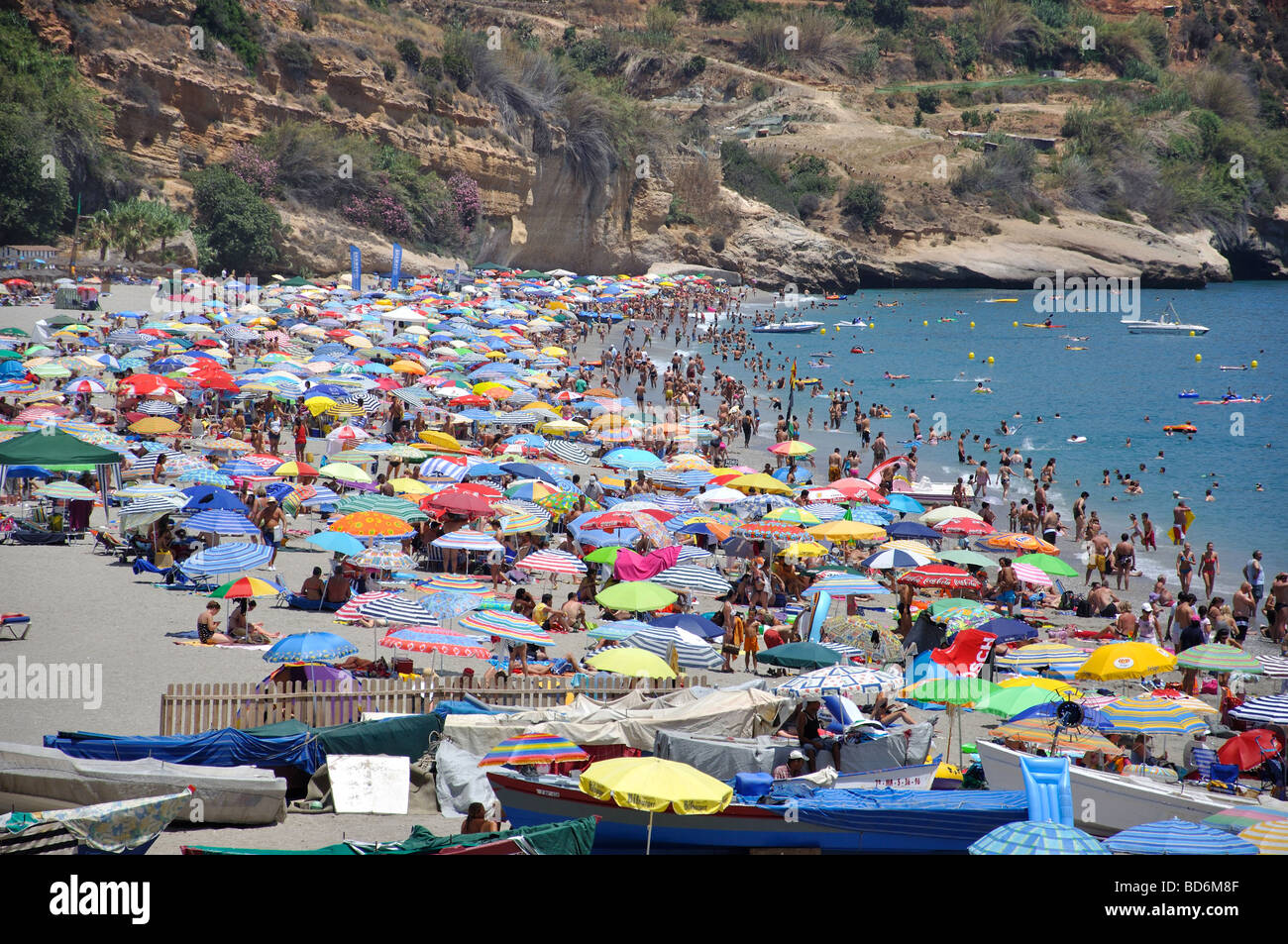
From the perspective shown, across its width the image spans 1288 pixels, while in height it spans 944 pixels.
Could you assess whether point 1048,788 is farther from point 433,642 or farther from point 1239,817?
point 433,642

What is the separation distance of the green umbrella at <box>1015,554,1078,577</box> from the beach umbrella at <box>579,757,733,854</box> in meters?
11.1

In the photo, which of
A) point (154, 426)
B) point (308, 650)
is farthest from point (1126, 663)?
point (154, 426)

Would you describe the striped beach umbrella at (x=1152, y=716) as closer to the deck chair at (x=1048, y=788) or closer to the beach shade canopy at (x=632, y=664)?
the deck chair at (x=1048, y=788)

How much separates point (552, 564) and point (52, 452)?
724 cm

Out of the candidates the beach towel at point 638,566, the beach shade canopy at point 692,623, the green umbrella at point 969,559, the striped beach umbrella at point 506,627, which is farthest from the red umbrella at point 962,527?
the striped beach umbrella at point 506,627

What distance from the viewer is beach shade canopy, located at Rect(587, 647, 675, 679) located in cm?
1118

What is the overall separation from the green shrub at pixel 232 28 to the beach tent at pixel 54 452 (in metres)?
42.9

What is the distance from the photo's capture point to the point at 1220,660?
13.0 meters

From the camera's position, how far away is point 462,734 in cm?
965

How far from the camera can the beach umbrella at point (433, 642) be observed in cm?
1130

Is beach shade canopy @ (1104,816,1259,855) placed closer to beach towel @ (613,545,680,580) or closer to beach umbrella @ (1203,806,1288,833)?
Answer: beach umbrella @ (1203,806,1288,833)

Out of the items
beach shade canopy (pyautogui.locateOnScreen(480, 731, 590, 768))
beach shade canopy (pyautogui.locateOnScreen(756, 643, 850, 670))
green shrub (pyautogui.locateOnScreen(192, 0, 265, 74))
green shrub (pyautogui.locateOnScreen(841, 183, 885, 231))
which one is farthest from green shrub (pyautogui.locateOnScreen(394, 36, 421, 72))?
beach shade canopy (pyautogui.locateOnScreen(480, 731, 590, 768))

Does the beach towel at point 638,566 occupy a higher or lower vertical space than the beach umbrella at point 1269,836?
higher
